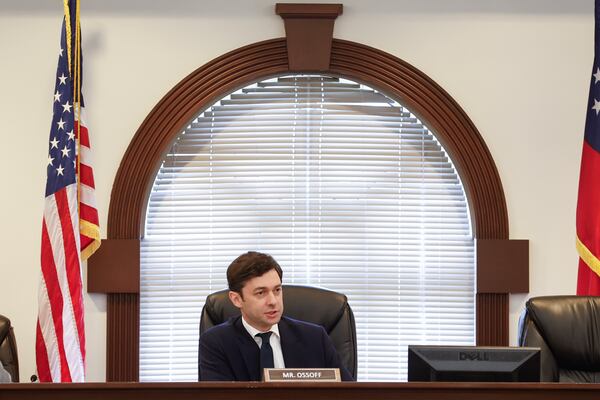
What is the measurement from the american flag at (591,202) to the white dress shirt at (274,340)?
5.91 ft

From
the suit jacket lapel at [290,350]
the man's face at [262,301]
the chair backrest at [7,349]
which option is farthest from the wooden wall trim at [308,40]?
the chair backrest at [7,349]

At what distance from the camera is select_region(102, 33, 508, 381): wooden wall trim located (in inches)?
191

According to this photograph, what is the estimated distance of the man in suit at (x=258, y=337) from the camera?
11.0 ft

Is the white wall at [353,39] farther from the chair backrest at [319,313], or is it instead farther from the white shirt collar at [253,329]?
the white shirt collar at [253,329]

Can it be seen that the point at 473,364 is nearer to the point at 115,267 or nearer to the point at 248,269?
the point at 248,269

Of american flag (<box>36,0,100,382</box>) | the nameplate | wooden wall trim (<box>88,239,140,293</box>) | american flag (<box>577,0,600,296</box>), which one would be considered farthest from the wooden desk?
wooden wall trim (<box>88,239,140,293</box>)

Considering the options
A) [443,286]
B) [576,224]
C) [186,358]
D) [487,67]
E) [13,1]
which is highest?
[13,1]

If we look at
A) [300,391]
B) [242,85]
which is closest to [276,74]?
[242,85]

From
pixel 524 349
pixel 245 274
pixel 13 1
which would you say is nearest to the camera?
pixel 524 349

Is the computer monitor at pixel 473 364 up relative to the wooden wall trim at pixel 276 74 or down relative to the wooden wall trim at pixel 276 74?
down

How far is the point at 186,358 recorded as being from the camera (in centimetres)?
498

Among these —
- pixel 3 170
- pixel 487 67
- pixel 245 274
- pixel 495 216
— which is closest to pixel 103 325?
pixel 3 170

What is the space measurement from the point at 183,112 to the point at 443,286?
1.61 meters

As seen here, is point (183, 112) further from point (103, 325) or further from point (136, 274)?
point (103, 325)
